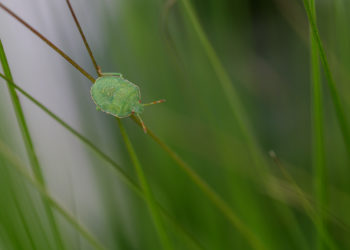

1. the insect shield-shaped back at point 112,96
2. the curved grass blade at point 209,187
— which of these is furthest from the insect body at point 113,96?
the curved grass blade at point 209,187

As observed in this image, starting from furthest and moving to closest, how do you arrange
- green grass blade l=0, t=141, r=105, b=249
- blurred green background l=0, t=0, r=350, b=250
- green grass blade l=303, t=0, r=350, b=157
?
blurred green background l=0, t=0, r=350, b=250
green grass blade l=0, t=141, r=105, b=249
green grass blade l=303, t=0, r=350, b=157

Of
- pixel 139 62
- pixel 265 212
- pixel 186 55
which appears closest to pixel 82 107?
pixel 139 62

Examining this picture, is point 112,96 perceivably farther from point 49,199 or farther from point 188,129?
point 188,129

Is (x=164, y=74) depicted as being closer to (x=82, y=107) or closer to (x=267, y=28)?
(x=82, y=107)

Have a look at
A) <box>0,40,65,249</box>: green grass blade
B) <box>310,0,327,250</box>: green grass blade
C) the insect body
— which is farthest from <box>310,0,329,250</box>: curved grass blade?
<box>0,40,65,249</box>: green grass blade

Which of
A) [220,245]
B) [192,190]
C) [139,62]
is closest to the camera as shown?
[220,245]

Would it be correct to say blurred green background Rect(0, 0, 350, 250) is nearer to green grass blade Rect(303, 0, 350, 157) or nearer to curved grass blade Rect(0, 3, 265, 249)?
curved grass blade Rect(0, 3, 265, 249)

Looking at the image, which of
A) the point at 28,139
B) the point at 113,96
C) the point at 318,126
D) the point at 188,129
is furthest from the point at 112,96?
the point at 188,129
